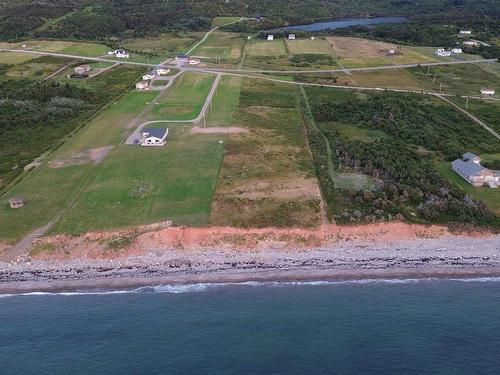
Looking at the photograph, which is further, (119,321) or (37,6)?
(37,6)

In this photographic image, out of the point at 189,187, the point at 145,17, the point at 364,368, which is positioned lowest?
the point at 364,368

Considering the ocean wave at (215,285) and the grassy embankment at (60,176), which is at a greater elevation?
the grassy embankment at (60,176)

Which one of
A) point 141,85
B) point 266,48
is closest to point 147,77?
point 141,85

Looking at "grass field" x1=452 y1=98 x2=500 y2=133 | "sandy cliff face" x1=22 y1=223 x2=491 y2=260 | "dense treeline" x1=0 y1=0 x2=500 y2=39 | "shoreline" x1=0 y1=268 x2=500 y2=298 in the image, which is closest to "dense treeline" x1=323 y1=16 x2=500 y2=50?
"dense treeline" x1=0 y1=0 x2=500 y2=39

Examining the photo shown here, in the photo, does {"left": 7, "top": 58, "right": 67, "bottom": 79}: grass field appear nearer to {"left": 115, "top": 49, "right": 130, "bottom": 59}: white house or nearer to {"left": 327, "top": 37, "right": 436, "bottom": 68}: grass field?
{"left": 115, "top": 49, "right": 130, "bottom": 59}: white house

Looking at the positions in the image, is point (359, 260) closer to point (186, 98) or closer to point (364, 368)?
point (364, 368)

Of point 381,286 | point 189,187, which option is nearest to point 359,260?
point 381,286

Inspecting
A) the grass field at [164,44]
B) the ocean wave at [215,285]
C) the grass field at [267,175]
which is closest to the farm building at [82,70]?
the grass field at [164,44]

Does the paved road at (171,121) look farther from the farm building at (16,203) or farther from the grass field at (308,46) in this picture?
the grass field at (308,46)
